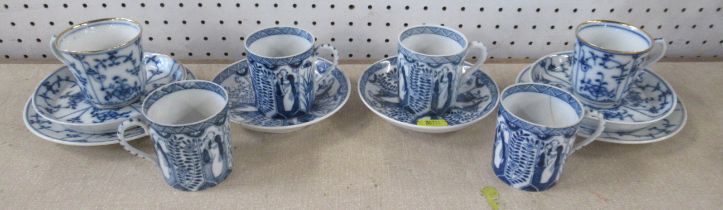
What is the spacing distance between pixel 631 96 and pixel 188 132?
2.25 ft

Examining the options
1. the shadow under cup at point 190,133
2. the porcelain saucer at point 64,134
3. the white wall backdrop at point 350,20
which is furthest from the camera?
the white wall backdrop at point 350,20

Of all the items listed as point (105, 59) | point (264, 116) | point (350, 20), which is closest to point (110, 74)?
point (105, 59)

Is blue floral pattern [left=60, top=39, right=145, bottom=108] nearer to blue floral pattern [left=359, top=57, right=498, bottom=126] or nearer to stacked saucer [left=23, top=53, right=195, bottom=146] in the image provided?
stacked saucer [left=23, top=53, right=195, bottom=146]

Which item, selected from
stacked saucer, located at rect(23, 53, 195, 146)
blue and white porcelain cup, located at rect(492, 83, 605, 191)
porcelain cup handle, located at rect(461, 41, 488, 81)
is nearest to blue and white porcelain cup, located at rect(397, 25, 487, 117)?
porcelain cup handle, located at rect(461, 41, 488, 81)

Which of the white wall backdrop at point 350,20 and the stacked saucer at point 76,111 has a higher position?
the white wall backdrop at point 350,20

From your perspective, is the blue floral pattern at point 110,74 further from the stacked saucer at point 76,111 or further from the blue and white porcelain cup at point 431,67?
the blue and white porcelain cup at point 431,67

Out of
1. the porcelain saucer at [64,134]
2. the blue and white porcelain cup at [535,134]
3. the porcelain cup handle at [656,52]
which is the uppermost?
the porcelain cup handle at [656,52]

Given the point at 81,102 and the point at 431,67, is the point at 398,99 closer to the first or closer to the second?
the point at 431,67

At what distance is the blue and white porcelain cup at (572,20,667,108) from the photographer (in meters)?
0.77

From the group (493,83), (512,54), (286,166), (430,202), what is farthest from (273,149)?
(512,54)

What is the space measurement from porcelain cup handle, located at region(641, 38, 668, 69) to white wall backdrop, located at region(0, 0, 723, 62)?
0.52 feet

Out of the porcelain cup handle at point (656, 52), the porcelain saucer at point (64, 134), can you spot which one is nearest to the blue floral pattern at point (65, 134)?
the porcelain saucer at point (64, 134)

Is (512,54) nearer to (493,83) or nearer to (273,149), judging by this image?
(493,83)

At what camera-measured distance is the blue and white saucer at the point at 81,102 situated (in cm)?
76
